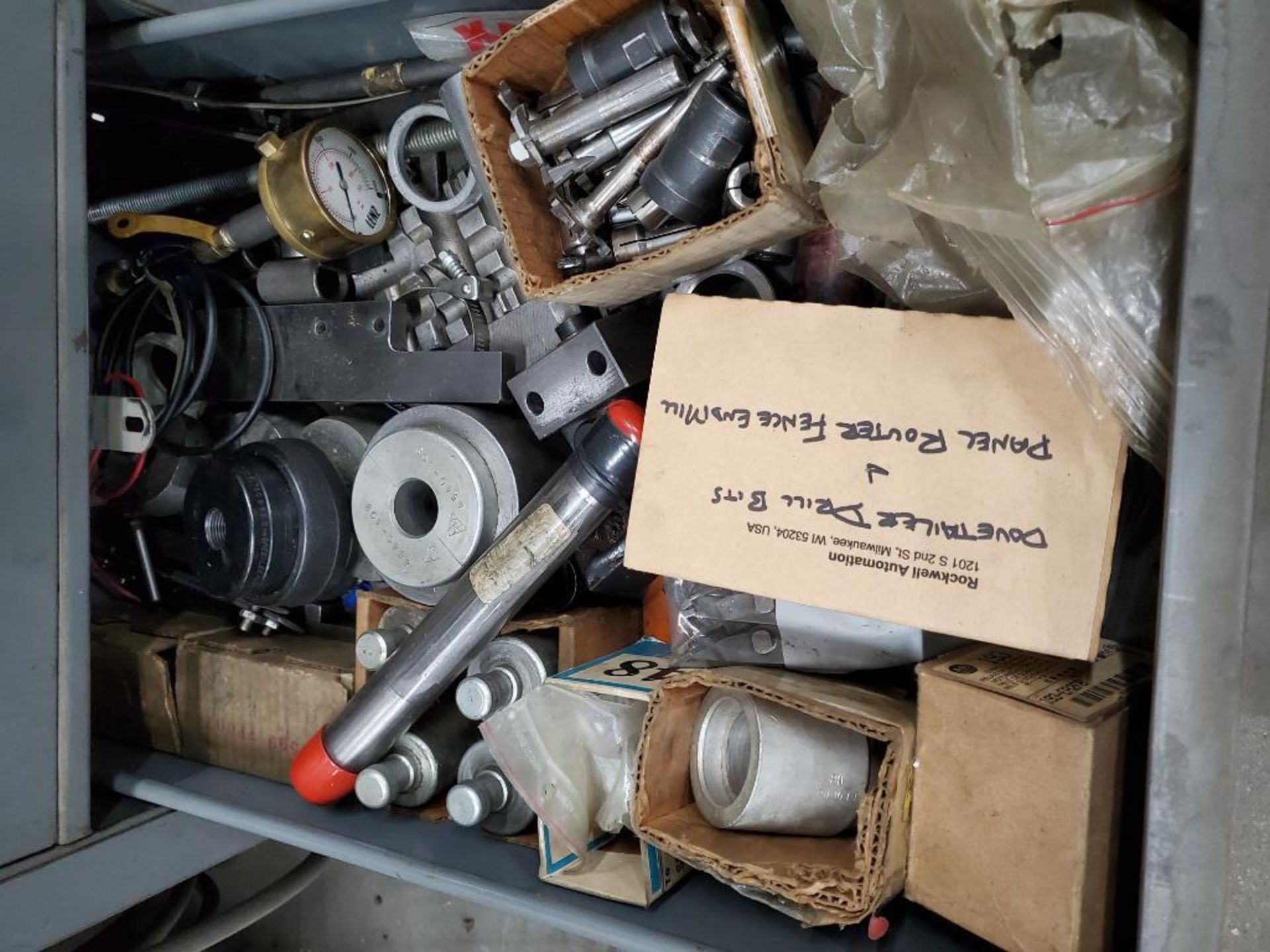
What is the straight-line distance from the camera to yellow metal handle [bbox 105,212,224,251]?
4.01 feet

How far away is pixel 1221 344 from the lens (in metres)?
0.49

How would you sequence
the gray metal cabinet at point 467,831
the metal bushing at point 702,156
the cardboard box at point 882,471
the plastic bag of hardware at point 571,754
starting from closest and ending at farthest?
1. the gray metal cabinet at point 467,831
2. the cardboard box at point 882,471
3. the metal bushing at point 702,156
4. the plastic bag of hardware at point 571,754

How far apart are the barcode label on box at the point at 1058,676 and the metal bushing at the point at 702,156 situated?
1.38 ft

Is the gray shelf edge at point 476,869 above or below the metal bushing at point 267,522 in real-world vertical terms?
below

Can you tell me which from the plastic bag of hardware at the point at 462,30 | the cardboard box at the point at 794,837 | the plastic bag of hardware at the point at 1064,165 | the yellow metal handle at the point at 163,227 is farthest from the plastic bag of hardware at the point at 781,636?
the yellow metal handle at the point at 163,227

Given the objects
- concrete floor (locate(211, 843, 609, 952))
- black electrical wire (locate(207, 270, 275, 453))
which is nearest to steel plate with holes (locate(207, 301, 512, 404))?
black electrical wire (locate(207, 270, 275, 453))

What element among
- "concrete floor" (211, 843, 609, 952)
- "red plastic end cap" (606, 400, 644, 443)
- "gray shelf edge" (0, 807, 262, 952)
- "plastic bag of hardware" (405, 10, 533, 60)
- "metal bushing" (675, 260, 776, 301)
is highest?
"plastic bag of hardware" (405, 10, 533, 60)

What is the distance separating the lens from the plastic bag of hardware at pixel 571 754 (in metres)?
0.84

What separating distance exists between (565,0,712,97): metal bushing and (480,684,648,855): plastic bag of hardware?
22.5 inches

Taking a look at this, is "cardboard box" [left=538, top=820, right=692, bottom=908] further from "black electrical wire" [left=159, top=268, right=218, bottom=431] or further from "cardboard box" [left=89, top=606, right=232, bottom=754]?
"black electrical wire" [left=159, top=268, right=218, bottom=431]

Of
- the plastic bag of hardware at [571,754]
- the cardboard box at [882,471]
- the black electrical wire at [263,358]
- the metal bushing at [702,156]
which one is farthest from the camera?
the black electrical wire at [263,358]

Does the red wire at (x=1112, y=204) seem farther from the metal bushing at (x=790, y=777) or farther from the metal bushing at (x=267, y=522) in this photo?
the metal bushing at (x=267, y=522)

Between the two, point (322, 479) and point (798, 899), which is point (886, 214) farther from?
point (322, 479)

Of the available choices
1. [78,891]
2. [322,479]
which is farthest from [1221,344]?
[78,891]
